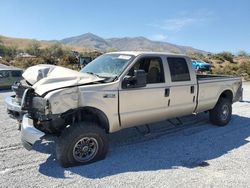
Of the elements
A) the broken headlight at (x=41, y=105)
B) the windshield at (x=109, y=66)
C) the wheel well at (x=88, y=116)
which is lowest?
the wheel well at (x=88, y=116)

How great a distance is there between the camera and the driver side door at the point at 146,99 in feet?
18.8

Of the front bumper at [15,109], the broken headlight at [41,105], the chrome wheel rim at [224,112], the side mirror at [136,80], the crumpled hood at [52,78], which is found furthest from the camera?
the chrome wheel rim at [224,112]

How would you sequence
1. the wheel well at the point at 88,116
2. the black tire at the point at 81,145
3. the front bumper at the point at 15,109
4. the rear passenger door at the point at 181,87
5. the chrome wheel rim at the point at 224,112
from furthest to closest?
the chrome wheel rim at the point at 224,112, the rear passenger door at the point at 181,87, the front bumper at the point at 15,109, the wheel well at the point at 88,116, the black tire at the point at 81,145

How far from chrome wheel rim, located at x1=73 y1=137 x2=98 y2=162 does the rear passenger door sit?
6.79 ft

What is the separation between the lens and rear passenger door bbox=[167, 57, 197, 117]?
659 centimetres

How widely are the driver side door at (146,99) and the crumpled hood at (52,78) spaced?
2.30 feet

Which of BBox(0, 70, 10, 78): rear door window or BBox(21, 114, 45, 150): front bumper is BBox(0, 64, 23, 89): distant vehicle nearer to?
BBox(0, 70, 10, 78): rear door window

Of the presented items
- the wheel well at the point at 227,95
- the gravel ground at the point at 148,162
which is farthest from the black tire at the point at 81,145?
the wheel well at the point at 227,95

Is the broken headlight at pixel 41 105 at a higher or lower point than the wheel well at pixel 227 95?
higher

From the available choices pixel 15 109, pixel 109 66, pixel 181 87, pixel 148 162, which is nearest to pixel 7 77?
pixel 15 109

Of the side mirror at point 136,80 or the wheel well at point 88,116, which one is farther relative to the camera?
the side mirror at point 136,80

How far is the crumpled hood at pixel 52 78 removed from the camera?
5.09 metres

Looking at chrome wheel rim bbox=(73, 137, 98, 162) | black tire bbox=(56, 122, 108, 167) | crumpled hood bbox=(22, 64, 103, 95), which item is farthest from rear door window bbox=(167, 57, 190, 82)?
chrome wheel rim bbox=(73, 137, 98, 162)

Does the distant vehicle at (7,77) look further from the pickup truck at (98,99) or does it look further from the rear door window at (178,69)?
the rear door window at (178,69)
